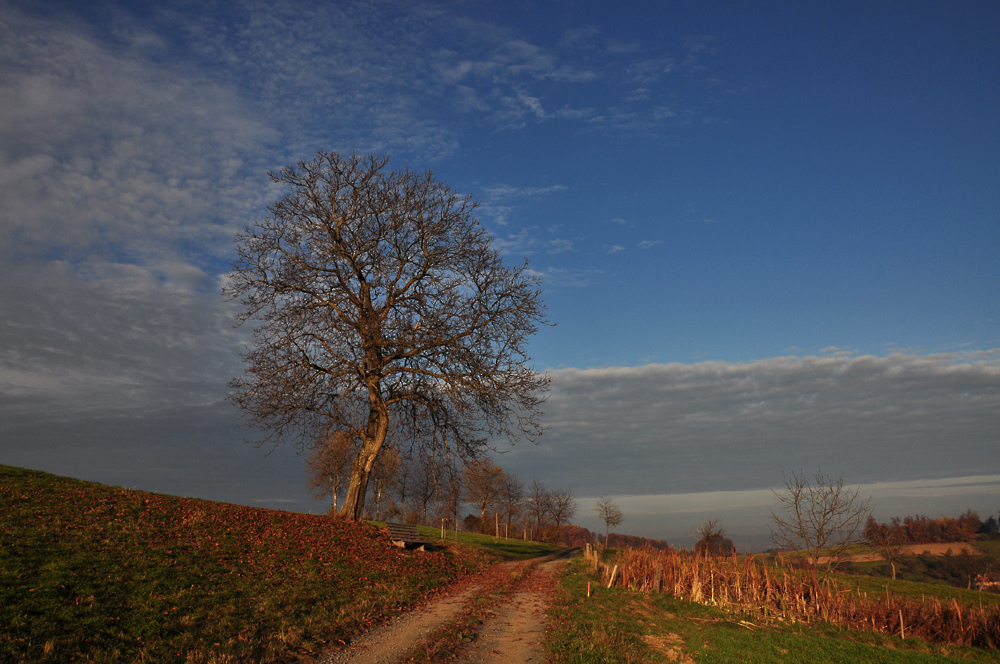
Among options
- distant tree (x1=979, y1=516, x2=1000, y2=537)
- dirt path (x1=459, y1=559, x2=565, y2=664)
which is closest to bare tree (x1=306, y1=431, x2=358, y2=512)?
dirt path (x1=459, y1=559, x2=565, y2=664)

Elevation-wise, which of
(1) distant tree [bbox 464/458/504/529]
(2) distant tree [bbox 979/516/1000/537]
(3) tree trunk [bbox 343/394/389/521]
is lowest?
(2) distant tree [bbox 979/516/1000/537]

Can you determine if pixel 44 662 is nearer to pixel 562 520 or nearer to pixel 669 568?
pixel 669 568

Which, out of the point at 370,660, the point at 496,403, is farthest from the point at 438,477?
the point at 370,660

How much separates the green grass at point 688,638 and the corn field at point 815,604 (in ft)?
2.10

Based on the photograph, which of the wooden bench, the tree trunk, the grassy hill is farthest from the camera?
the tree trunk

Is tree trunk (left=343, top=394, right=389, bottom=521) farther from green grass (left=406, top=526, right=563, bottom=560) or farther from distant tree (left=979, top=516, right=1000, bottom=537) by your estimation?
distant tree (left=979, top=516, right=1000, bottom=537)

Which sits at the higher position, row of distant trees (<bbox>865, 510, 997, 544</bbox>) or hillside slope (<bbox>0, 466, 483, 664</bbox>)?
hillside slope (<bbox>0, 466, 483, 664</bbox>)

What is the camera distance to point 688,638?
12.6 metres

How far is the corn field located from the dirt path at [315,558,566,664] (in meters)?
6.95

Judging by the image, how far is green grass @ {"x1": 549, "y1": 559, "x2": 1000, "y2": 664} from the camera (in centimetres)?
1023

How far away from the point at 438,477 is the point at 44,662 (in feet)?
43.5

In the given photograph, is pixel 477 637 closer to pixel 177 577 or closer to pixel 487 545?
pixel 177 577

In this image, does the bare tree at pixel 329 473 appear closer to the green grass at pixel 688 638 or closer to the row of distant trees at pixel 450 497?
the row of distant trees at pixel 450 497

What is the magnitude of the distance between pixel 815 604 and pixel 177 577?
741 inches
